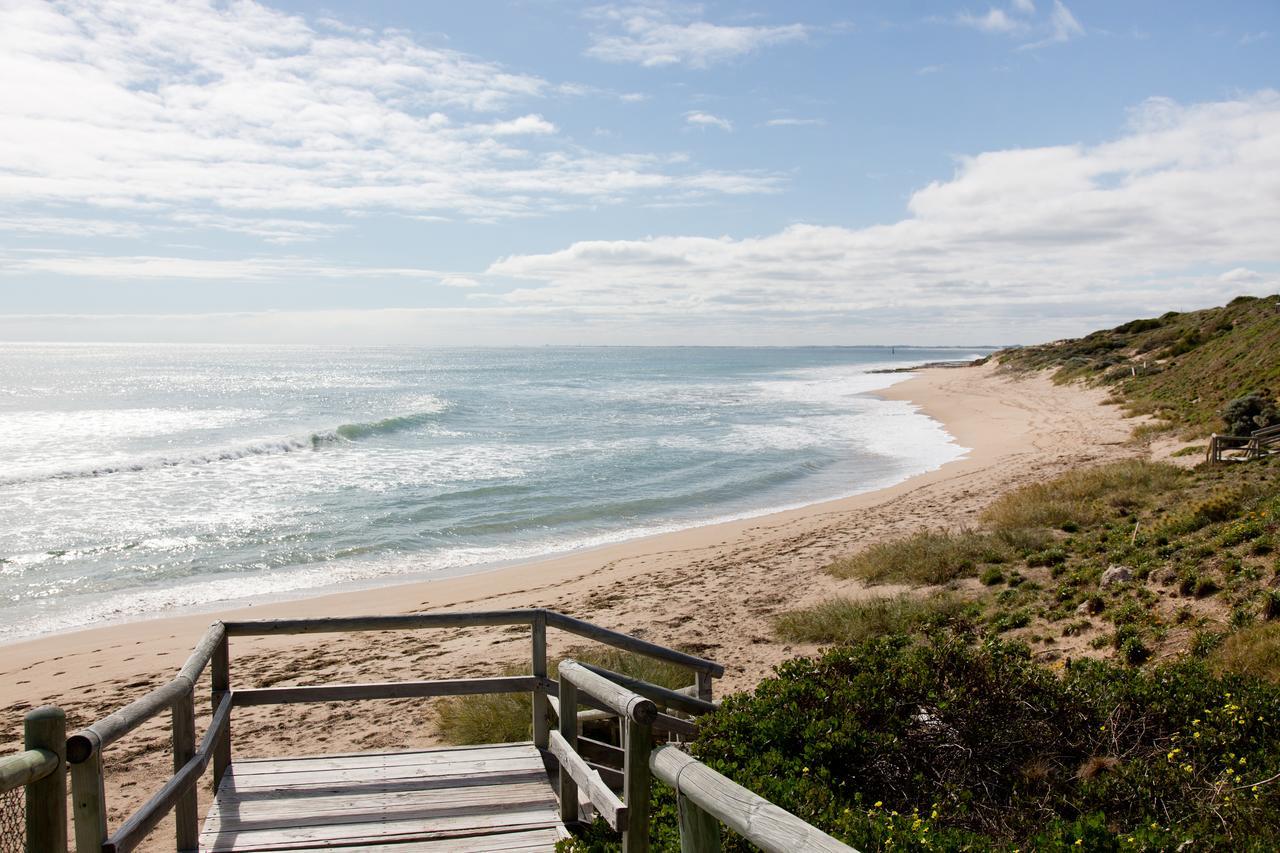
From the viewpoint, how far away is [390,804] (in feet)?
15.6

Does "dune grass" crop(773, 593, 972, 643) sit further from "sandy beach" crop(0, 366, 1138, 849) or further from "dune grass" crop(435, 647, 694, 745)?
"dune grass" crop(435, 647, 694, 745)

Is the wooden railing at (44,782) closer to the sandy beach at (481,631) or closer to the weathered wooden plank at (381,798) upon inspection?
the weathered wooden plank at (381,798)

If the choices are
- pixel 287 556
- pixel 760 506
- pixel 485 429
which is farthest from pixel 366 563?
pixel 485 429

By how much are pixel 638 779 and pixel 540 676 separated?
254 cm

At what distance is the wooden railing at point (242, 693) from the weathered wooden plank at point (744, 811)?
5.61 feet

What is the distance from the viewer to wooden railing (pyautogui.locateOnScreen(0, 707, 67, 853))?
9.36 ft

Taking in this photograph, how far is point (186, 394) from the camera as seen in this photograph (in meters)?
72.9

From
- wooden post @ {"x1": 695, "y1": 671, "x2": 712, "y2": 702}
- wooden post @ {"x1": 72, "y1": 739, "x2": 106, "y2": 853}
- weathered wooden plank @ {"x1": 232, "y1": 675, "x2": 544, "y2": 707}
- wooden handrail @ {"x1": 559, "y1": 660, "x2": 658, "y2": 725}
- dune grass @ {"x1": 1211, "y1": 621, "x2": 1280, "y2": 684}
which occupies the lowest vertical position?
dune grass @ {"x1": 1211, "y1": 621, "x2": 1280, "y2": 684}

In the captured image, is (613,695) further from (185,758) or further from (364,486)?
(364,486)

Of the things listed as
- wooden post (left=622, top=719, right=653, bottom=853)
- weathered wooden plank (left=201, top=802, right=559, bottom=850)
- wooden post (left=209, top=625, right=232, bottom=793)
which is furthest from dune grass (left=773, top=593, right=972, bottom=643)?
wooden post (left=622, top=719, right=653, bottom=853)

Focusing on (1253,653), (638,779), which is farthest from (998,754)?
(1253,653)

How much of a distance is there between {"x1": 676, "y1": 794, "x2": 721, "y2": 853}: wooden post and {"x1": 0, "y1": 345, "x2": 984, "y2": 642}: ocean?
45.4 feet

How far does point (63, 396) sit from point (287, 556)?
6651cm

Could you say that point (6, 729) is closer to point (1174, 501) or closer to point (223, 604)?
point (223, 604)
